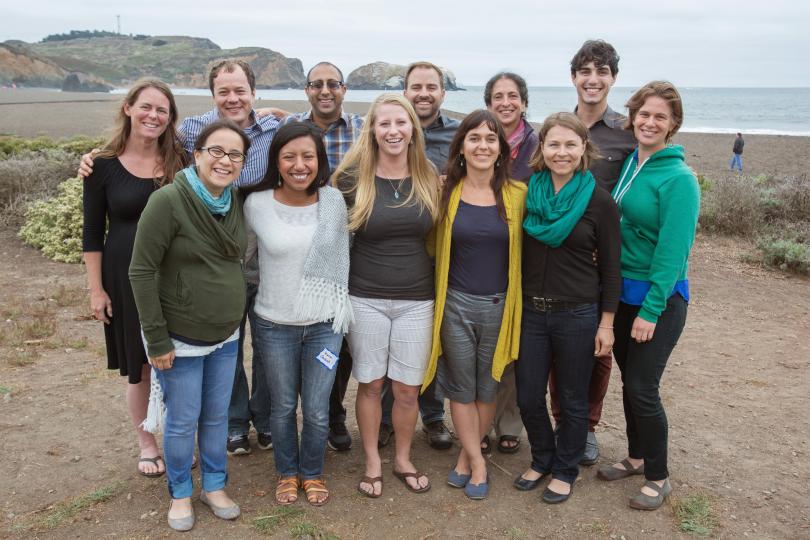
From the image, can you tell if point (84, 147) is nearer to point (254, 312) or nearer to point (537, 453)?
point (254, 312)

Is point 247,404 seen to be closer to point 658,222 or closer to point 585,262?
point 585,262

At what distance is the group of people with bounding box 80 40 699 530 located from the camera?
339 centimetres

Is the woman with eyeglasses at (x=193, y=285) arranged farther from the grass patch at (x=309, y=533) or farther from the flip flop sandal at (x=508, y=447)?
the flip flop sandal at (x=508, y=447)

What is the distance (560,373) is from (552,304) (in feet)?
1.38

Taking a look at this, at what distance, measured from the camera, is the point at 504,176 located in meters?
3.71

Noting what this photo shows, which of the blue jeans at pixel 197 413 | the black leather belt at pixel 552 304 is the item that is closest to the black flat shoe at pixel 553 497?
the black leather belt at pixel 552 304

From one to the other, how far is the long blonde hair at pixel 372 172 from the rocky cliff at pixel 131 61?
9877cm

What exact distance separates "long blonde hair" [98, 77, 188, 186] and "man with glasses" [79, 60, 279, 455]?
0.16 meters

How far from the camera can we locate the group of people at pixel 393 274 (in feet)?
11.1

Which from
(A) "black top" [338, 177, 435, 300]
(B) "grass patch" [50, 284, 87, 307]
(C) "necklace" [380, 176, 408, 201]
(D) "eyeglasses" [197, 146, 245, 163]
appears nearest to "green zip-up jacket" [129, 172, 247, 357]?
(D) "eyeglasses" [197, 146, 245, 163]

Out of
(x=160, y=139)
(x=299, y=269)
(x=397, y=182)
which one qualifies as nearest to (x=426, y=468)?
(x=299, y=269)

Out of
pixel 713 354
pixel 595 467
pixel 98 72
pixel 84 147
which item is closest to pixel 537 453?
pixel 595 467

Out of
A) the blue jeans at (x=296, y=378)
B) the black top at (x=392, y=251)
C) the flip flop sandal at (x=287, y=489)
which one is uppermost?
the black top at (x=392, y=251)

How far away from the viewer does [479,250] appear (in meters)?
3.60
